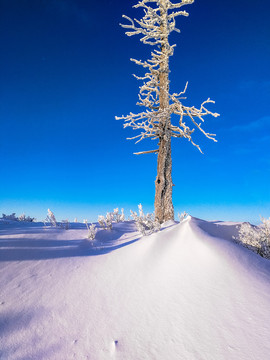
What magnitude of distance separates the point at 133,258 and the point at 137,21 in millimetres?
8806

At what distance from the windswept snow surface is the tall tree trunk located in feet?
14.0

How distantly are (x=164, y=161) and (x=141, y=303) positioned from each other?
5928 mm

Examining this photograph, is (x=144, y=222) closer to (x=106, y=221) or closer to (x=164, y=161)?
(x=106, y=221)

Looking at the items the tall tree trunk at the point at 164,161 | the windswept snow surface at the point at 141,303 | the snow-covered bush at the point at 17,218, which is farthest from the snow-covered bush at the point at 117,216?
the windswept snow surface at the point at 141,303

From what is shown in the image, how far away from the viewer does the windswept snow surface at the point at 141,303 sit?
4.66ft

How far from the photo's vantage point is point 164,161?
747 centimetres

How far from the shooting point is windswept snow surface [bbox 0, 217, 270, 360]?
1420mm

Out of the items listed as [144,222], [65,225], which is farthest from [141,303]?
[65,225]

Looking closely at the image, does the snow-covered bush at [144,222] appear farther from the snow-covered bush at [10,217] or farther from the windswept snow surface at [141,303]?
the snow-covered bush at [10,217]

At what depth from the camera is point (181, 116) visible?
24.3 ft

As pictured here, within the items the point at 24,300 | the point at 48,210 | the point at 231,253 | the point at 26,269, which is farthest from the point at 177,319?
the point at 48,210

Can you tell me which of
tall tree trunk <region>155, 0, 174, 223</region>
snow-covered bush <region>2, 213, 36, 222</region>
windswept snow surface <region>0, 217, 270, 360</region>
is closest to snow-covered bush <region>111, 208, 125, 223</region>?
tall tree trunk <region>155, 0, 174, 223</region>

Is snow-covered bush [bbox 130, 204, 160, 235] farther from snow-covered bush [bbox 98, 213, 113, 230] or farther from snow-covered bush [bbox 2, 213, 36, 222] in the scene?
snow-covered bush [bbox 2, 213, 36, 222]

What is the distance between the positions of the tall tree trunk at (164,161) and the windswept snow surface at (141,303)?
428 centimetres
